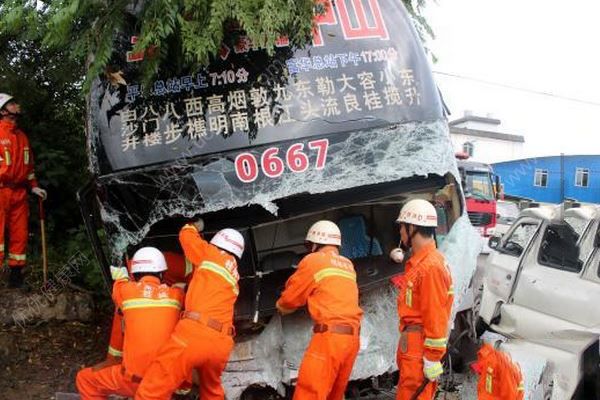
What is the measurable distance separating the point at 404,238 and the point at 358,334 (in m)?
0.70

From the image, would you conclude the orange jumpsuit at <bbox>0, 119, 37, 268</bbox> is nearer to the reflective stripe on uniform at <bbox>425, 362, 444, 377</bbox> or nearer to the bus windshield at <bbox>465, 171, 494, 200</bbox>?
the reflective stripe on uniform at <bbox>425, 362, 444, 377</bbox>

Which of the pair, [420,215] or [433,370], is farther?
[420,215]

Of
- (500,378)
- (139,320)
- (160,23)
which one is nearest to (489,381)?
(500,378)

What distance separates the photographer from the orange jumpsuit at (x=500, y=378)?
3.11 m

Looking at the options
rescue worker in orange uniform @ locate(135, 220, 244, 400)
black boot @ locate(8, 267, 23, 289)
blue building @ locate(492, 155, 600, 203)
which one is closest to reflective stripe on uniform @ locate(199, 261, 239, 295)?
rescue worker in orange uniform @ locate(135, 220, 244, 400)

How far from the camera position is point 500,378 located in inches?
123

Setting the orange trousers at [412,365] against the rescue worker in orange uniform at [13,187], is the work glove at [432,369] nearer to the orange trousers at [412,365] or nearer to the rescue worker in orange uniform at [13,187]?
the orange trousers at [412,365]

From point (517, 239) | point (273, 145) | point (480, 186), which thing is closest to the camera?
point (273, 145)

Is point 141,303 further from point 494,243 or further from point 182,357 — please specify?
point 494,243

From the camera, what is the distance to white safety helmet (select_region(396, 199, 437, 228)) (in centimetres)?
355

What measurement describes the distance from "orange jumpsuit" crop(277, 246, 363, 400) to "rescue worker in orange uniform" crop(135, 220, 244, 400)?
39cm

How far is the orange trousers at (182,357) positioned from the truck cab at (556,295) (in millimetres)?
2011

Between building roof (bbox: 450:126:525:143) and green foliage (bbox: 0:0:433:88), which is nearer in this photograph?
green foliage (bbox: 0:0:433:88)

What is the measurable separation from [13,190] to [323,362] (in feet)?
10.9
